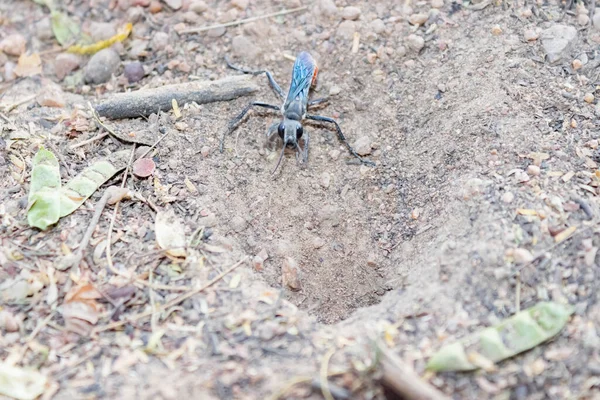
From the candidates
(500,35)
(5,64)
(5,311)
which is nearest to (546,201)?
(500,35)

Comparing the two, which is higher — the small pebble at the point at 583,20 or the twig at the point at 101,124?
the small pebble at the point at 583,20

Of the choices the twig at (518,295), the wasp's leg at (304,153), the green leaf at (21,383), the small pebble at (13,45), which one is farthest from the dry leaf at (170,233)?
the small pebble at (13,45)

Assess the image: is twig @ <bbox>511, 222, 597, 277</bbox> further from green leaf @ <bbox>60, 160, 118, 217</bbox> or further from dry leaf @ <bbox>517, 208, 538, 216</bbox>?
green leaf @ <bbox>60, 160, 118, 217</bbox>

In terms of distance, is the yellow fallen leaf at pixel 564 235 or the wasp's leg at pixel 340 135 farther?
the wasp's leg at pixel 340 135

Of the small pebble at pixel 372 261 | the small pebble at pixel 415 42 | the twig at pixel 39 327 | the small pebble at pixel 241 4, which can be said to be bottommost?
the small pebble at pixel 372 261

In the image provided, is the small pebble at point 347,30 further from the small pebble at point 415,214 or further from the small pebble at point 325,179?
the small pebble at point 415,214

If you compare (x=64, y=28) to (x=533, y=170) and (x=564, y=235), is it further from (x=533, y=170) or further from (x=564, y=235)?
(x=564, y=235)

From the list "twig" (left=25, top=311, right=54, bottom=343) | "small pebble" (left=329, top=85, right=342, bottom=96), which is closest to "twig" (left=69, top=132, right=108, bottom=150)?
"twig" (left=25, top=311, right=54, bottom=343)

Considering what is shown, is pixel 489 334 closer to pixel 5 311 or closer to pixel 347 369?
pixel 347 369

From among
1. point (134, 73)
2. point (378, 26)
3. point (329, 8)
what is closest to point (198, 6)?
point (134, 73)
